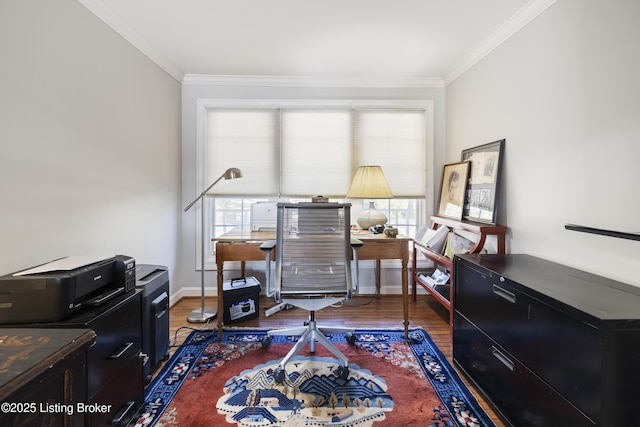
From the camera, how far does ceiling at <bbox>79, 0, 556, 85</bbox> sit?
75.8 inches

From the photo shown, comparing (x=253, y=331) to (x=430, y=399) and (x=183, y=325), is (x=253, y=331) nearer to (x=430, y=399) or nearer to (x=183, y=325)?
(x=183, y=325)

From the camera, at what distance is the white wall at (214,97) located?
10.2 ft

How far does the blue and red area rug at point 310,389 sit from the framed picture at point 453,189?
4.15ft

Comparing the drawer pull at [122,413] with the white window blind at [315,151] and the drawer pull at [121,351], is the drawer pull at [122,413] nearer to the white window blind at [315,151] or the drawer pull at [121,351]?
the drawer pull at [121,351]

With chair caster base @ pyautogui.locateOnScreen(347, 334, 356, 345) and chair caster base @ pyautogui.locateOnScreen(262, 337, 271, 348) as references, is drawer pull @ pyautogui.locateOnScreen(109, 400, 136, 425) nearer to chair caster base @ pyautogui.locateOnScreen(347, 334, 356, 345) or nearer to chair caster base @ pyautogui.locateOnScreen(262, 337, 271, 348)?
chair caster base @ pyautogui.locateOnScreen(262, 337, 271, 348)

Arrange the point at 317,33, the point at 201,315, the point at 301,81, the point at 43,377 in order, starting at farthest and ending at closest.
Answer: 1. the point at 301,81
2. the point at 201,315
3. the point at 317,33
4. the point at 43,377

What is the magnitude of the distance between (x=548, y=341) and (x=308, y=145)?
8.54 feet

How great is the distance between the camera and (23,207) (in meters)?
1.44

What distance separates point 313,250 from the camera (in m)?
1.78

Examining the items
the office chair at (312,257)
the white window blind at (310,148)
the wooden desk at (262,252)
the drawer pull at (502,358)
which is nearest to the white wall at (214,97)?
the white window blind at (310,148)

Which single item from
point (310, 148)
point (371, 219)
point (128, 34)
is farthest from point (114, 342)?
point (310, 148)

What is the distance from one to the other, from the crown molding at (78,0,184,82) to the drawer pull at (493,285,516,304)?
10.1ft

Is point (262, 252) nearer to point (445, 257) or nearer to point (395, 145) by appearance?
point (445, 257)

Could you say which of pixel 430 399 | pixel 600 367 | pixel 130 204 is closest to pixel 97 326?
pixel 130 204
